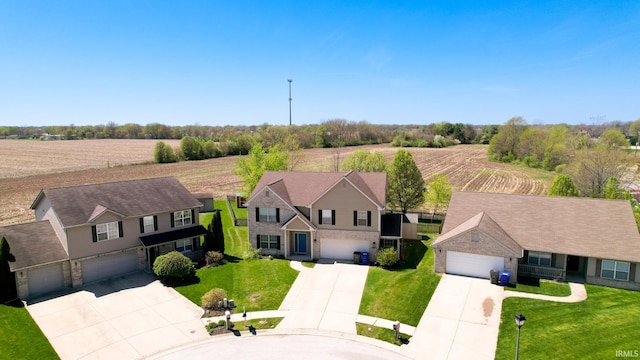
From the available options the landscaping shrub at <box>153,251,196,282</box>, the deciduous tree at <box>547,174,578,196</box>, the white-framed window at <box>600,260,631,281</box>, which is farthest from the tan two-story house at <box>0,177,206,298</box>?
the deciduous tree at <box>547,174,578,196</box>

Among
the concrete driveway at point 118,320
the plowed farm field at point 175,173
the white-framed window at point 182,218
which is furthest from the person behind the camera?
the plowed farm field at point 175,173

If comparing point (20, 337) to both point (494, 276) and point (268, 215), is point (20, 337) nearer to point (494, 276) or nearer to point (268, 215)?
point (268, 215)

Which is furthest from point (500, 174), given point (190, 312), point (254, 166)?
point (190, 312)

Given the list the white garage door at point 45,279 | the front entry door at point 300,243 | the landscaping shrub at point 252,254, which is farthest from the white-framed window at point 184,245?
the front entry door at point 300,243

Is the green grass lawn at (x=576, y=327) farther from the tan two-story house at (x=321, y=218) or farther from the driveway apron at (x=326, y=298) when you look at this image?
the tan two-story house at (x=321, y=218)

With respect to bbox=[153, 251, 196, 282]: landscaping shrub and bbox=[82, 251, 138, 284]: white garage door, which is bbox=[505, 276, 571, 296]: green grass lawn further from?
bbox=[82, 251, 138, 284]: white garage door
